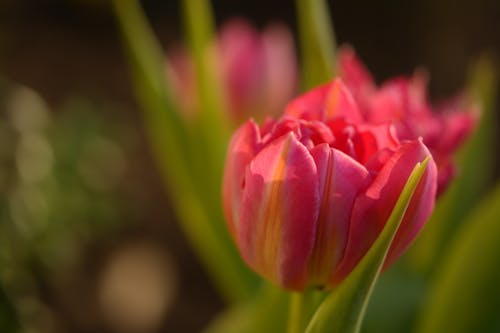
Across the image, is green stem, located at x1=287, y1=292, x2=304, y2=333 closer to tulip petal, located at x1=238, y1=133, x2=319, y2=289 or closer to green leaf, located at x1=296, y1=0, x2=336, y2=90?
tulip petal, located at x1=238, y1=133, x2=319, y2=289

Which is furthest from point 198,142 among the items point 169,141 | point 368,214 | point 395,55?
point 395,55

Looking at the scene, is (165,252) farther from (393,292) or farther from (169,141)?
(393,292)

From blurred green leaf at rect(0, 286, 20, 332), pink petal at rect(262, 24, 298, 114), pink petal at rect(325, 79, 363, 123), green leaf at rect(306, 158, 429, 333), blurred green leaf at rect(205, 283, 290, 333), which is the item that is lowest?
blurred green leaf at rect(0, 286, 20, 332)

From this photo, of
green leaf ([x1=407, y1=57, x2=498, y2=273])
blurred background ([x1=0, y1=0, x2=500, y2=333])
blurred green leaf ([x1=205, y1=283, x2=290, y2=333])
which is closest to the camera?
blurred green leaf ([x1=205, y1=283, x2=290, y2=333])

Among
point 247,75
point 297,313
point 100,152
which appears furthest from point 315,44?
point 100,152

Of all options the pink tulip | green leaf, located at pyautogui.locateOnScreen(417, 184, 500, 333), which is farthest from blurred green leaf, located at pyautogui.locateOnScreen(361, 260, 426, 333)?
the pink tulip

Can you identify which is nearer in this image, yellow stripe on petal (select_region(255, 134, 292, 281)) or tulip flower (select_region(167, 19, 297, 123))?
yellow stripe on petal (select_region(255, 134, 292, 281))

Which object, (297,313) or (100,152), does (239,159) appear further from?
(100,152)

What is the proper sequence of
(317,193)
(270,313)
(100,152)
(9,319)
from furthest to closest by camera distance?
(100,152), (9,319), (270,313), (317,193)
